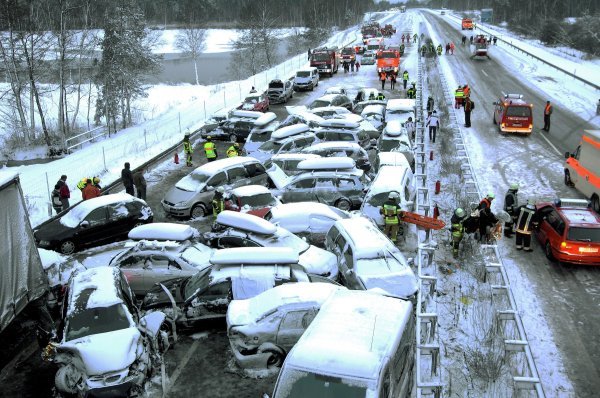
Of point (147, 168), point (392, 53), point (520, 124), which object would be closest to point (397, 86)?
point (392, 53)

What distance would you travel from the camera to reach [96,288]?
10211 mm

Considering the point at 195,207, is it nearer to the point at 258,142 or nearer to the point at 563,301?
the point at 258,142

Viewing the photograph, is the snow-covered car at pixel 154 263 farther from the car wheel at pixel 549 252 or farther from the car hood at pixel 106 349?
the car wheel at pixel 549 252

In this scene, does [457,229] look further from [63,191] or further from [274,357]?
[63,191]

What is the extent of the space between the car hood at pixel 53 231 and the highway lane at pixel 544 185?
12082 mm

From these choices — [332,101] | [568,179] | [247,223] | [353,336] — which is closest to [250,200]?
[247,223]

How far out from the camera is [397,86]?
136 ft

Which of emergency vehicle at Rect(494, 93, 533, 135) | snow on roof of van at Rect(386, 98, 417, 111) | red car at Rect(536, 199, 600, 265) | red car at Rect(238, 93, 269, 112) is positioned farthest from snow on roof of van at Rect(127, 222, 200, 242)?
red car at Rect(238, 93, 269, 112)

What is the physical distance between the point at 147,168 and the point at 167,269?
1276 centimetres

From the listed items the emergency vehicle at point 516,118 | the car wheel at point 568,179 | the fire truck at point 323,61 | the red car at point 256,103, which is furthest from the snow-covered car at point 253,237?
the fire truck at point 323,61

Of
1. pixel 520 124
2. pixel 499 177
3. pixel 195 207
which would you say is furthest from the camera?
pixel 520 124

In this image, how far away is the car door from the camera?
31.3 ft

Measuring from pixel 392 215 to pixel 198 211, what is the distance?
21.5 ft

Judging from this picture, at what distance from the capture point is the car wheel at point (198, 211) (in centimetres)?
1797
